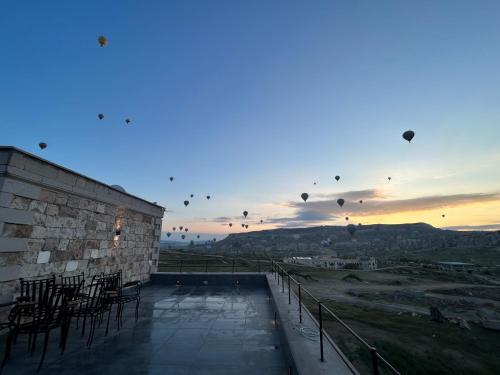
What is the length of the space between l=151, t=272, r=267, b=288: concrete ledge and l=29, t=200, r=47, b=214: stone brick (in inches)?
263

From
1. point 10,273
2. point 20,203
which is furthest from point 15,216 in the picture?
point 10,273

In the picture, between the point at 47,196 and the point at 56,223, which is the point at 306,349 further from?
the point at 47,196

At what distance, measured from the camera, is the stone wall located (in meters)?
5.08

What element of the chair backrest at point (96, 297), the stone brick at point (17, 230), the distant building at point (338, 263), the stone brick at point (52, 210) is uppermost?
the stone brick at point (52, 210)

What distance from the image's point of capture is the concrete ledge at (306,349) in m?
3.25

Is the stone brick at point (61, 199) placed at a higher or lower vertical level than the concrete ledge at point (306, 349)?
higher

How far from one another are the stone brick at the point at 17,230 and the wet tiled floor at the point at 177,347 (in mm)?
1996

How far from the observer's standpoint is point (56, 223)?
6.29 metres

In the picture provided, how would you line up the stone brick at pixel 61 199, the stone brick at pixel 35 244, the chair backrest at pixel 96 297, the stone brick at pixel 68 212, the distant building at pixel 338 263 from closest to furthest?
the chair backrest at pixel 96 297 → the stone brick at pixel 35 244 → the stone brick at pixel 61 199 → the stone brick at pixel 68 212 → the distant building at pixel 338 263

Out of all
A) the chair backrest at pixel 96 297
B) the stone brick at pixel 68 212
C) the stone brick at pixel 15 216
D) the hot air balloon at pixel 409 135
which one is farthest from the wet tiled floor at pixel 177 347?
the hot air balloon at pixel 409 135

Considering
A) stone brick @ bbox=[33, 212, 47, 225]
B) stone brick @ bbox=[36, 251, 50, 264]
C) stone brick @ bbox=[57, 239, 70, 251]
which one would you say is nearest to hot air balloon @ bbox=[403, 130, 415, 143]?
stone brick @ bbox=[57, 239, 70, 251]

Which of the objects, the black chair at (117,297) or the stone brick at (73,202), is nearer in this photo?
the black chair at (117,297)

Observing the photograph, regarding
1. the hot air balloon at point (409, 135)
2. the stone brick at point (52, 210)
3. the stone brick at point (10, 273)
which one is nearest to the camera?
the stone brick at point (10, 273)

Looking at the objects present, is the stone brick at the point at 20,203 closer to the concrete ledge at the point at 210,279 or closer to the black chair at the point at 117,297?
the black chair at the point at 117,297
